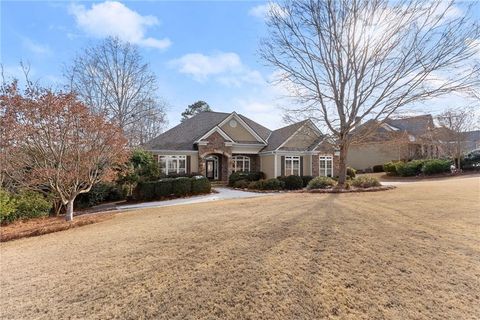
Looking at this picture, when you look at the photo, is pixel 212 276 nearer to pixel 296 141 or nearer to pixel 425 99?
pixel 425 99

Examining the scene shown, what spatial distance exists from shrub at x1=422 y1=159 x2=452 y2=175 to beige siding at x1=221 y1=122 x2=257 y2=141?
16746 millimetres

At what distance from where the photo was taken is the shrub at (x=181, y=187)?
1803 centimetres

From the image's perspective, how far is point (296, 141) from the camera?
1050 inches

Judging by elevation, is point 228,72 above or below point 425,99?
above

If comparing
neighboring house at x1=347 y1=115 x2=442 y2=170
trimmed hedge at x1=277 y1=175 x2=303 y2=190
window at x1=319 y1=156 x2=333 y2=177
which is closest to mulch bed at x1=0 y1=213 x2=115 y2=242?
trimmed hedge at x1=277 y1=175 x2=303 y2=190

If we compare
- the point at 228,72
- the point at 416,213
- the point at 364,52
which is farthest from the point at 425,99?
the point at 228,72

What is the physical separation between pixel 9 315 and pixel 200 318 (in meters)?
2.82

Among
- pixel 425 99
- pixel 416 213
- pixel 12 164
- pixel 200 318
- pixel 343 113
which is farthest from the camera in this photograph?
pixel 343 113

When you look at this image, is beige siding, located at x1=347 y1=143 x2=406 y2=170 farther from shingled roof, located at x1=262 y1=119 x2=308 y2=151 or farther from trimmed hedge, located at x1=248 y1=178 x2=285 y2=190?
trimmed hedge, located at x1=248 y1=178 x2=285 y2=190

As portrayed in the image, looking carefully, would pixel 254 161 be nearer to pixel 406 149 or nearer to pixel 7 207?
pixel 7 207

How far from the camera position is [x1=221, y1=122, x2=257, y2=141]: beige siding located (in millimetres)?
26797

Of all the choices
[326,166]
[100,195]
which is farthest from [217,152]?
[326,166]

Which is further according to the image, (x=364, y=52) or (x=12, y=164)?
(x=364, y=52)

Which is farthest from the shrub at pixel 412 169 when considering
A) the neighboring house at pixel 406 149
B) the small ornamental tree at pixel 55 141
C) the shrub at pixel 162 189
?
the small ornamental tree at pixel 55 141
